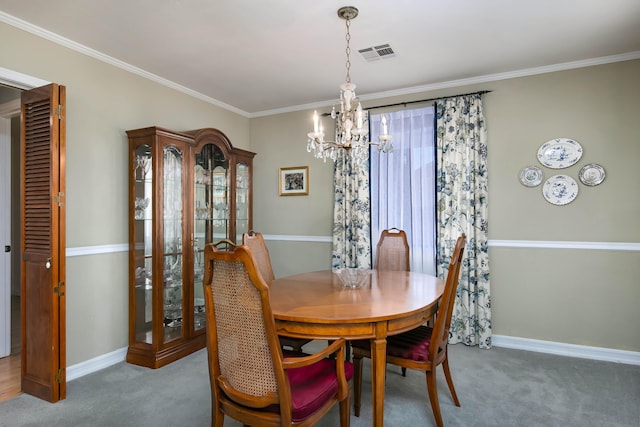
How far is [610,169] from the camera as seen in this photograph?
321cm

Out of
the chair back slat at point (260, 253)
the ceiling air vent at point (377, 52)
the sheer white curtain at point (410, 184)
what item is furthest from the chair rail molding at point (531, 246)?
the ceiling air vent at point (377, 52)

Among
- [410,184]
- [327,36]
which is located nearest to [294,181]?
[410,184]

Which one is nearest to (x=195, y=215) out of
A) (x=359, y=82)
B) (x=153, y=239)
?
(x=153, y=239)

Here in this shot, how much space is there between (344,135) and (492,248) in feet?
6.88

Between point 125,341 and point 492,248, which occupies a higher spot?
point 492,248

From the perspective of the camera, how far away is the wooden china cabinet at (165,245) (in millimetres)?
3148

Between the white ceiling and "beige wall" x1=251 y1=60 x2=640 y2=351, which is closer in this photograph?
the white ceiling

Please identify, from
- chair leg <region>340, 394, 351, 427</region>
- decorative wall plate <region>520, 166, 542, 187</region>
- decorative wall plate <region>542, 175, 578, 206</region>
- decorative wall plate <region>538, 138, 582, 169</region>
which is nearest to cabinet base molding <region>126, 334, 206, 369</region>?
chair leg <region>340, 394, 351, 427</region>

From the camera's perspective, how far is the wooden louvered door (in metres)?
2.47

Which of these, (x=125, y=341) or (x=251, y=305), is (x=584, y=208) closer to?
(x=251, y=305)

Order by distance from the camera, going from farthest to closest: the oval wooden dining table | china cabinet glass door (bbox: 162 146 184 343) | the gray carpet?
china cabinet glass door (bbox: 162 146 184 343) < the gray carpet < the oval wooden dining table

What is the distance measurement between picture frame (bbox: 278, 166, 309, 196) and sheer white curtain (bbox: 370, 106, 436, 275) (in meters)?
0.88

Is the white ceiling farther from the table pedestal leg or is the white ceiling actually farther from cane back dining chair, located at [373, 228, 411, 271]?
the table pedestal leg

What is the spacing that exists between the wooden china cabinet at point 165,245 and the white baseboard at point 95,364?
3.5 inches
